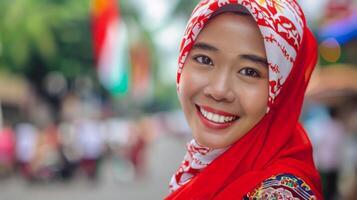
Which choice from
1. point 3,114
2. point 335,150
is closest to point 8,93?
point 3,114

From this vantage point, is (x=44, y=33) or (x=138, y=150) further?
(x=44, y=33)

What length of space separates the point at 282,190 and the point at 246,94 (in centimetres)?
27

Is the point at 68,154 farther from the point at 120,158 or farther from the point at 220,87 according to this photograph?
the point at 220,87

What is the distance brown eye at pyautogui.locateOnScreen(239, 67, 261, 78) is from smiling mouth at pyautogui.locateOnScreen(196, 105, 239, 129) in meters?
0.12

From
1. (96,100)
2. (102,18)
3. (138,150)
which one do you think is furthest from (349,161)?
(96,100)

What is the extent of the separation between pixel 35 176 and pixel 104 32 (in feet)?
10.7

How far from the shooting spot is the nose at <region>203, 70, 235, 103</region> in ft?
5.76

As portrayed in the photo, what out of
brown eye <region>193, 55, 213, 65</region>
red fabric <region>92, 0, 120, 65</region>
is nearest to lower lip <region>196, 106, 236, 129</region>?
brown eye <region>193, 55, 213, 65</region>

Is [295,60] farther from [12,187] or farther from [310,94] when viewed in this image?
[12,187]

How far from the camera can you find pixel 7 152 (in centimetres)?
1320

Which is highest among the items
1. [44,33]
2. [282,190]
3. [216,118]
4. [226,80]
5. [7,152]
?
[226,80]

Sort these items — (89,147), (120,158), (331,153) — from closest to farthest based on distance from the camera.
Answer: (331,153)
(89,147)
(120,158)

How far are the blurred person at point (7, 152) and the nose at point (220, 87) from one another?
11.6 m

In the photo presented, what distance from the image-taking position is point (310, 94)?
803 centimetres
